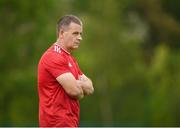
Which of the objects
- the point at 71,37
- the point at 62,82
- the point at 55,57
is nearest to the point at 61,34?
the point at 71,37

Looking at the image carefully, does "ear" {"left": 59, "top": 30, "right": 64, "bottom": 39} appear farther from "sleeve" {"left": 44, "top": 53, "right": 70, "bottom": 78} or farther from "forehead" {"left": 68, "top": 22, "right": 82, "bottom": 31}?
"sleeve" {"left": 44, "top": 53, "right": 70, "bottom": 78}

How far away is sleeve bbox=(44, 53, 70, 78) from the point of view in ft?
28.4

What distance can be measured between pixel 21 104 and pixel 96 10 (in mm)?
6863

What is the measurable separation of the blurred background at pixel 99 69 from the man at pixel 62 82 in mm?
25317

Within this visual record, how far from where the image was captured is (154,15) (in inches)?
1863

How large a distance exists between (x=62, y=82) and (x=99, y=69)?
30.7 metres

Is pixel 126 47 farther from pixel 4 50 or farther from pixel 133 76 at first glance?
pixel 4 50

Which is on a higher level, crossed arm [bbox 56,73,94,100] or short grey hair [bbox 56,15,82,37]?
short grey hair [bbox 56,15,82,37]

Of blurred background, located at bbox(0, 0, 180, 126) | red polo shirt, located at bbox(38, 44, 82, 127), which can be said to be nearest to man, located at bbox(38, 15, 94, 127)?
red polo shirt, located at bbox(38, 44, 82, 127)

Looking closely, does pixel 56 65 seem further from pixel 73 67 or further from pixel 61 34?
pixel 61 34

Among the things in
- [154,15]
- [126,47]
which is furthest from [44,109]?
[154,15]

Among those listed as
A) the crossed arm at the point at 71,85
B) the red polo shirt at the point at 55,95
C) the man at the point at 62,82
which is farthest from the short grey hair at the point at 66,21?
the crossed arm at the point at 71,85

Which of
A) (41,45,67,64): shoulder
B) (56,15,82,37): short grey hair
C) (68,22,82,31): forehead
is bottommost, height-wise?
(41,45,67,64): shoulder

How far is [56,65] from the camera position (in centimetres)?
868
